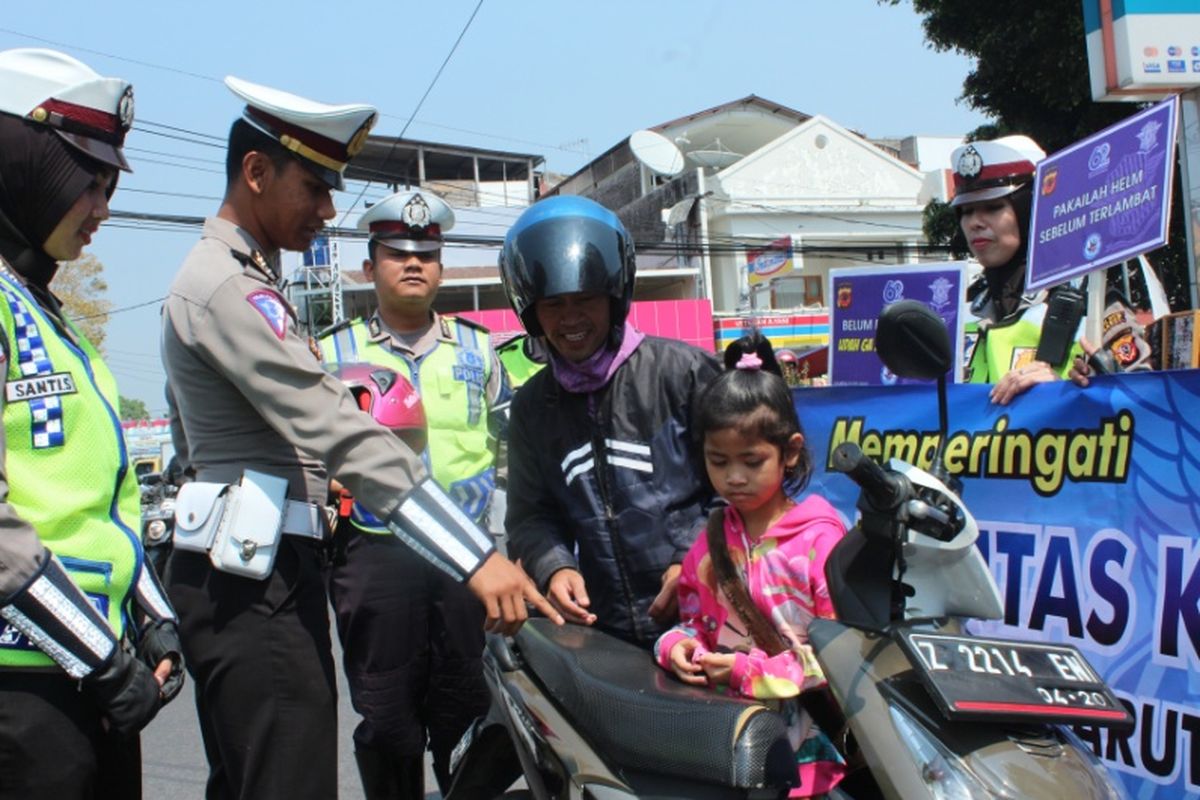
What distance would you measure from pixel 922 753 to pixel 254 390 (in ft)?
4.62

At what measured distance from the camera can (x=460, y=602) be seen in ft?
10.8

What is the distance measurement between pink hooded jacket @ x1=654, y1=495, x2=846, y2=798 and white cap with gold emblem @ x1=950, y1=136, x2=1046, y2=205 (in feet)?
5.86

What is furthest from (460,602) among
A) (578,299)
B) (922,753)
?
(922,753)

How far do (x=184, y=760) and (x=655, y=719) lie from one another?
349 centimetres

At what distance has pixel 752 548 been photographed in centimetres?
223

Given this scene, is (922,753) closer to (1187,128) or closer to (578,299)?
(578,299)

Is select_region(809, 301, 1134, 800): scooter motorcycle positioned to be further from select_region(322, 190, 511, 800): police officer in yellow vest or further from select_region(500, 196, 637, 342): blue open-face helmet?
select_region(322, 190, 511, 800): police officer in yellow vest

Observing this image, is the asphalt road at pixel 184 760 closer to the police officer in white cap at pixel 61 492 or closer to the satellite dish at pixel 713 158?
the police officer in white cap at pixel 61 492

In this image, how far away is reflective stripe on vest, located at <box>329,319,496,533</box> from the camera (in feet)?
12.0

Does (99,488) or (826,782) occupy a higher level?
(99,488)

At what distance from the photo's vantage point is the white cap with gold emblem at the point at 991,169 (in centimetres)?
355

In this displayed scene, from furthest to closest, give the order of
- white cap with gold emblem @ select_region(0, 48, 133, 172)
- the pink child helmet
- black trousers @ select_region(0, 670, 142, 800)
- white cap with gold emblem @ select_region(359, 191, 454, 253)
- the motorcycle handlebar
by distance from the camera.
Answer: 1. white cap with gold emblem @ select_region(359, 191, 454, 253)
2. the pink child helmet
3. white cap with gold emblem @ select_region(0, 48, 133, 172)
4. black trousers @ select_region(0, 670, 142, 800)
5. the motorcycle handlebar

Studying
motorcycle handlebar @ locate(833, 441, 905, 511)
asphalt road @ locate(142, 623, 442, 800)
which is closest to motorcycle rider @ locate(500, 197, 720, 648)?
motorcycle handlebar @ locate(833, 441, 905, 511)

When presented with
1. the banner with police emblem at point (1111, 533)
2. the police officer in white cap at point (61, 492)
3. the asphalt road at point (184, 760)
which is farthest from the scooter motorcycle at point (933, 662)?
the asphalt road at point (184, 760)
